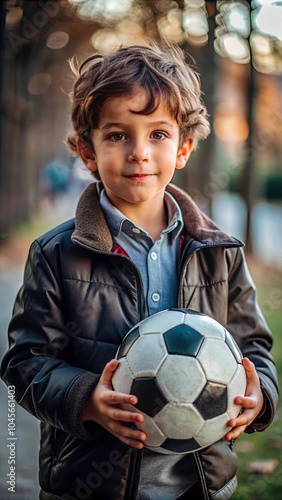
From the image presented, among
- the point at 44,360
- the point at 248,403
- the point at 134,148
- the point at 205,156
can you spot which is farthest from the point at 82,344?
the point at 205,156

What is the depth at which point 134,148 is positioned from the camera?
2338mm

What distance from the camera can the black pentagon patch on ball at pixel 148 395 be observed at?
6.65ft

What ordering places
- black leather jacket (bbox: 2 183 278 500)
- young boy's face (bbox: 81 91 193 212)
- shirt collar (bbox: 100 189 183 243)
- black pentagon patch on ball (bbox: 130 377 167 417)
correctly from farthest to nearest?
shirt collar (bbox: 100 189 183 243), young boy's face (bbox: 81 91 193 212), black leather jacket (bbox: 2 183 278 500), black pentagon patch on ball (bbox: 130 377 167 417)

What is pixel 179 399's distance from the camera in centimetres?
203

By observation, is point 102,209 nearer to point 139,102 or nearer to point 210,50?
point 139,102

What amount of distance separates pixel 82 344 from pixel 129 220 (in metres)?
0.47

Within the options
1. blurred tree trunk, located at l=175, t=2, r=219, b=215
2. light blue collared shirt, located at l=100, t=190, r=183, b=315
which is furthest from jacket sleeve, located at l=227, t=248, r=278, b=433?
blurred tree trunk, located at l=175, t=2, r=219, b=215

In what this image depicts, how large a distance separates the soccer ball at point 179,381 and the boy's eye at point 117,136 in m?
0.66

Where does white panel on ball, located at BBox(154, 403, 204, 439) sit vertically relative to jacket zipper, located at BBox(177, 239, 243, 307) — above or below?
below

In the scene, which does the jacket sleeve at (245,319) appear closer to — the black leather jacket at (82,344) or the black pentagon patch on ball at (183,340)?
the black leather jacket at (82,344)

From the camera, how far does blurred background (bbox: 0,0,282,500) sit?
5198 millimetres

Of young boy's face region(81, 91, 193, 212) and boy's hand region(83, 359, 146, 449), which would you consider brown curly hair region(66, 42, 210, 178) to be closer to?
young boy's face region(81, 91, 193, 212)

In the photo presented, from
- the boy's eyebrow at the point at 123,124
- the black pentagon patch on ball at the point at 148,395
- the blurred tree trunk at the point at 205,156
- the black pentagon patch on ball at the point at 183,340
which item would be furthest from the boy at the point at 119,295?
the blurred tree trunk at the point at 205,156

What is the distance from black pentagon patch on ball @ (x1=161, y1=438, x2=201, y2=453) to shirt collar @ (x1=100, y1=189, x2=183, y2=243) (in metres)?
0.75
